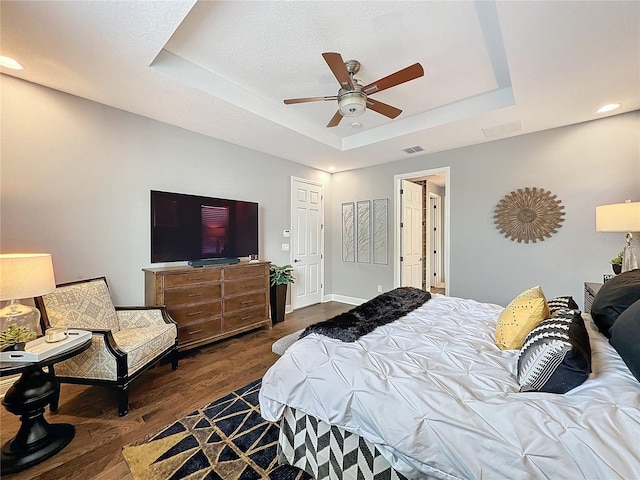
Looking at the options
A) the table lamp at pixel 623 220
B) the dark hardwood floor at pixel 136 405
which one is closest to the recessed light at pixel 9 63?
the dark hardwood floor at pixel 136 405

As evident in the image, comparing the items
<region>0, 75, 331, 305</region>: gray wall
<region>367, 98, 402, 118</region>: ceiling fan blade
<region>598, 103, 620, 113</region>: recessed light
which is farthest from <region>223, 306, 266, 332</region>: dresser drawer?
<region>598, 103, 620, 113</region>: recessed light

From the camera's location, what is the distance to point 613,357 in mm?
1270

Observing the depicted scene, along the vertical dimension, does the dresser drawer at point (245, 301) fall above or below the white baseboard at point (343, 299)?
above

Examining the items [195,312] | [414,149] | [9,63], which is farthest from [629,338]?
[9,63]

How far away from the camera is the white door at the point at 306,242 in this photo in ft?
16.1

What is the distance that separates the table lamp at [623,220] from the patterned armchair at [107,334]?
406 centimetres

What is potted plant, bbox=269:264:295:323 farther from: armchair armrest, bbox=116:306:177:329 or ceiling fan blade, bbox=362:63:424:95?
ceiling fan blade, bbox=362:63:424:95

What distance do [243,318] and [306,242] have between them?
1.98 m

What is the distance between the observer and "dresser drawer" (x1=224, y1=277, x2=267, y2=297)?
338cm

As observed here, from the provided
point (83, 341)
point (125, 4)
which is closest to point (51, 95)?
point (125, 4)

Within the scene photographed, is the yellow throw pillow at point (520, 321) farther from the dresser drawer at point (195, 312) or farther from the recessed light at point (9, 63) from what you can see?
the recessed light at point (9, 63)

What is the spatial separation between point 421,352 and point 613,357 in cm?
83

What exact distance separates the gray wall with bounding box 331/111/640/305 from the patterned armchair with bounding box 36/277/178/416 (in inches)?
151

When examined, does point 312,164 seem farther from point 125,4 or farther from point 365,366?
point 365,366
